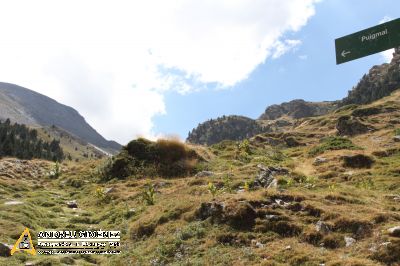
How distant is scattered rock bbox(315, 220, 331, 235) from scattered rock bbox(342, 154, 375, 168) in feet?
56.2

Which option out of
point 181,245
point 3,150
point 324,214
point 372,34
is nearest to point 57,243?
point 181,245

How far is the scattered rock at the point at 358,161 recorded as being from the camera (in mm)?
30391

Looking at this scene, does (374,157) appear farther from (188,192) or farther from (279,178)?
(188,192)

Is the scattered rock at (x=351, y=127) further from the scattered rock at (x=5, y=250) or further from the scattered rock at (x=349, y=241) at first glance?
the scattered rock at (x=5, y=250)

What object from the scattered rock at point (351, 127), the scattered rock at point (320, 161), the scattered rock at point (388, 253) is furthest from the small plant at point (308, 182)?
the scattered rock at point (351, 127)

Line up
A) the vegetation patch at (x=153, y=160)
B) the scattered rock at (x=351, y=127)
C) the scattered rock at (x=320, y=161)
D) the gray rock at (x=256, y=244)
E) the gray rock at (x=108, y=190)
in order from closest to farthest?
the gray rock at (x=256, y=244) → the gray rock at (x=108, y=190) → the vegetation patch at (x=153, y=160) → the scattered rock at (x=320, y=161) → the scattered rock at (x=351, y=127)

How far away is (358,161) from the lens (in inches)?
1215

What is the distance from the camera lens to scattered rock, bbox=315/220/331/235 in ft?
46.4

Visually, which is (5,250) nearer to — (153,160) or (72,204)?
(72,204)

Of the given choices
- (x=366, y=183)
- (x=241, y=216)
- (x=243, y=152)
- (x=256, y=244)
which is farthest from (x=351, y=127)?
(x=256, y=244)

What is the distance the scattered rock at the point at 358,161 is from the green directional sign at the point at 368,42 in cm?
2198

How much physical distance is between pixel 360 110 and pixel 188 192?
8136 centimetres

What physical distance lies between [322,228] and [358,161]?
60.4 ft

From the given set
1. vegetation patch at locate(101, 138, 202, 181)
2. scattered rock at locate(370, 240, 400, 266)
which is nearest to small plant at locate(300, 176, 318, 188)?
scattered rock at locate(370, 240, 400, 266)
